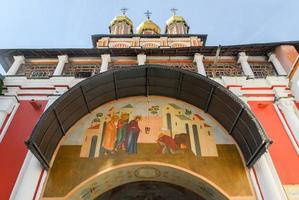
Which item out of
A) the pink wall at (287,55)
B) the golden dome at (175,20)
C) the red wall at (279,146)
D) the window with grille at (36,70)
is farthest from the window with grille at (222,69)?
the golden dome at (175,20)

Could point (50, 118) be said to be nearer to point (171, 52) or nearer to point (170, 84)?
point (170, 84)

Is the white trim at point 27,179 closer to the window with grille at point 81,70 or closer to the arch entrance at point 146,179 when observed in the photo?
the arch entrance at point 146,179

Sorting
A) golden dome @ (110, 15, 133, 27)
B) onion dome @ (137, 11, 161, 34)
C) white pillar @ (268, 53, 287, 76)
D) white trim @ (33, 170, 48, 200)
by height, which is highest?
golden dome @ (110, 15, 133, 27)

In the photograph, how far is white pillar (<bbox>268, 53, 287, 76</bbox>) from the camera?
38.9 feet

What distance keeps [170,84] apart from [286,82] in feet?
13.5

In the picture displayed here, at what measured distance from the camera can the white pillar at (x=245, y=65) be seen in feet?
38.9

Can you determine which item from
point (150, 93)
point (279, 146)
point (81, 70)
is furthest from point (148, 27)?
point (279, 146)

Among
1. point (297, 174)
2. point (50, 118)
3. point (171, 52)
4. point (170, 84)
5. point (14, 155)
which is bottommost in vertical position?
point (297, 174)

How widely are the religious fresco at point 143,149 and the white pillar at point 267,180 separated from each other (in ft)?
1.19

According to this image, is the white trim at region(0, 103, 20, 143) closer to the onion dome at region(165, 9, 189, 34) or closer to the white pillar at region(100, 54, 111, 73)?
the white pillar at region(100, 54, 111, 73)

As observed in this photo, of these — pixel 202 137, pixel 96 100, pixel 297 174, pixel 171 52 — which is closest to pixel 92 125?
pixel 96 100

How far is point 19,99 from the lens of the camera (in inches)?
437

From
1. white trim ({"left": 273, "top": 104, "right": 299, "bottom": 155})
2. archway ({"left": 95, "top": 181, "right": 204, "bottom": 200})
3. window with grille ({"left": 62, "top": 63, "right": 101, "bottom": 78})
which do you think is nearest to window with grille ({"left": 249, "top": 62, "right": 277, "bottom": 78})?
white trim ({"left": 273, "top": 104, "right": 299, "bottom": 155})

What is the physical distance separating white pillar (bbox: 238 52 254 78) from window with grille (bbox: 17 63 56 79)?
7285 millimetres
